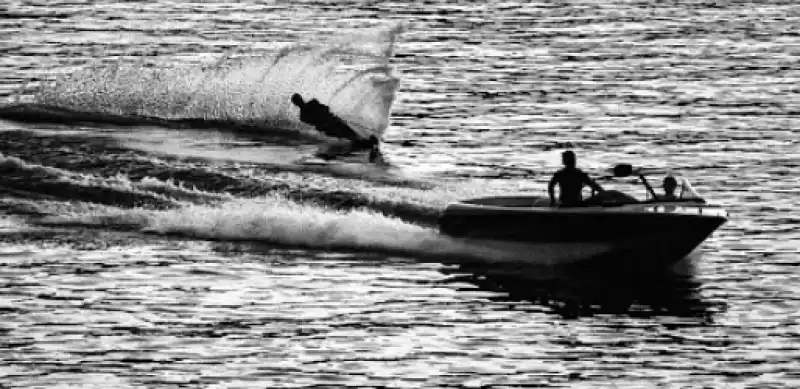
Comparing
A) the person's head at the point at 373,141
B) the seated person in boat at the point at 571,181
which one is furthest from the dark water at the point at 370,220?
the seated person in boat at the point at 571,181

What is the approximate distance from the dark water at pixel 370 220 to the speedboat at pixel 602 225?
0.41m

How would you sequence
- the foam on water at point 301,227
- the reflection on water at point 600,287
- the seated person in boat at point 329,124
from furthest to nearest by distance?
the seated person in boat at point 329,124 < the foam on water at point 301,227 < the reflection on water at point 600,287

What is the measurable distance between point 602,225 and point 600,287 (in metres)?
1.18

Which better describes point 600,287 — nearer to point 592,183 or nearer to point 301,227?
point 592,183

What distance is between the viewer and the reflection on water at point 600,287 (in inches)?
1123

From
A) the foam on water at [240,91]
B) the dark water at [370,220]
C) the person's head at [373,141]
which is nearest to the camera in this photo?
the dark water at [370,220]

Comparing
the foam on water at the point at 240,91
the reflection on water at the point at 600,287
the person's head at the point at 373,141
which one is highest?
the foam on water at the point at 240,91

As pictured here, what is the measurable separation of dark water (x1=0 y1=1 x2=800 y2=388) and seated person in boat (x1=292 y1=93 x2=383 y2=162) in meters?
0.71

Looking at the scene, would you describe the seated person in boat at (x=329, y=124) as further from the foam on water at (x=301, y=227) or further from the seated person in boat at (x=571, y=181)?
the seated person in boat at (x=571, y=181)

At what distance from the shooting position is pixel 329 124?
42500 mm

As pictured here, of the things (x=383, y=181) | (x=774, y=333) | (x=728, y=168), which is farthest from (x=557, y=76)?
(x=774, y=333)

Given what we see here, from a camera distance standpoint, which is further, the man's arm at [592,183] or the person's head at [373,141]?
the person's head at [373,141]

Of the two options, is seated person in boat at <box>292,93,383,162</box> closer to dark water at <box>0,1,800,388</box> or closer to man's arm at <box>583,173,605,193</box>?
dark water at <box>0,1,800,388</box>

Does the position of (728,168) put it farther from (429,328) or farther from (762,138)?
(429,328)
